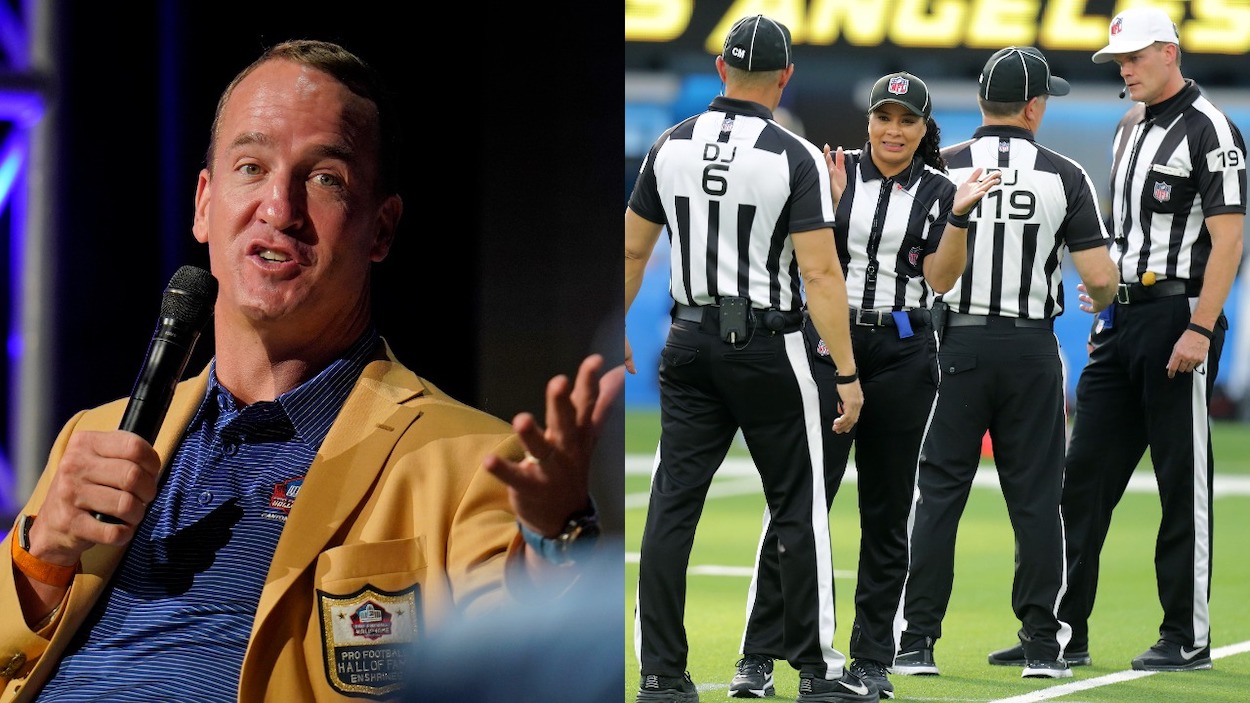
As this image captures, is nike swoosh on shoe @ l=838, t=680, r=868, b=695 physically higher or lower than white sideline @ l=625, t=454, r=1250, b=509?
lower

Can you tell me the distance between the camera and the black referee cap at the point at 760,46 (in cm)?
473

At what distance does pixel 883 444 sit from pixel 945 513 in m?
0.52

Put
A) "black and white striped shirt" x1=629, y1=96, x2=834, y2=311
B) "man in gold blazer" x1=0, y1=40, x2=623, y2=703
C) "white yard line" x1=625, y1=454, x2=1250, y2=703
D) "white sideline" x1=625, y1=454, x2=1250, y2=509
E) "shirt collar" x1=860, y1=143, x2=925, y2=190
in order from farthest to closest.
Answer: "white sideline" x1=625, y1=454, x2=1250, y2=509 < "white yard line" x1=625, y1=454, x2=1250, y2=703 < "shirt collar" x1=860, y1=143, x2=925, y2=190 < "black and white striped shirt" x1=629, y1=96, x2=834, y2=311 < "man in gold blazer" x1=0, y1=40, x2=623, y2=703

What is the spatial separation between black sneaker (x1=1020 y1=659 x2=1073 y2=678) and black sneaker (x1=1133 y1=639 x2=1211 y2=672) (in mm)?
301

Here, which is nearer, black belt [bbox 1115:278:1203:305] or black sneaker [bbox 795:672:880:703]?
black sneaker [bbox 795:672:880:703]

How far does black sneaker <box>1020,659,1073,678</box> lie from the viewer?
5.46m

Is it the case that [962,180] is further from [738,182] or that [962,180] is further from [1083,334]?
[1083,334]

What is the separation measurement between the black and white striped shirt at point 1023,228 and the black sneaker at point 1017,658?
1.17m

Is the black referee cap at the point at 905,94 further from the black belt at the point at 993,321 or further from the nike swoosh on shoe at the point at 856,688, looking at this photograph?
the nike swoosh on shoe at the point at 856,688

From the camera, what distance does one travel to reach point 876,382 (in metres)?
5.20

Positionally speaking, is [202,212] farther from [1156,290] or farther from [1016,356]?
[1156,290]

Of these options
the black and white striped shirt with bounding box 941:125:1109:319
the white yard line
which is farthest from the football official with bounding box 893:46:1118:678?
the white yard line

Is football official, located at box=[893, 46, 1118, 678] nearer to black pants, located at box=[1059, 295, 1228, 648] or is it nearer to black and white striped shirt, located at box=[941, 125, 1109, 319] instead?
black and white striped shirt, located at box=[941, 125, 1109, 319]

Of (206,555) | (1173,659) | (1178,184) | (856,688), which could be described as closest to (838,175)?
(1178,184)
